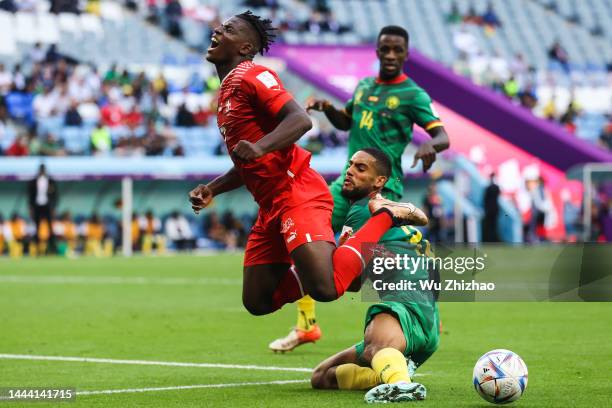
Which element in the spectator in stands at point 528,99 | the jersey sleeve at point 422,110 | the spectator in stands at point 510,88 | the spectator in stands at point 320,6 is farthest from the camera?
the spectator in stands at point 320,6

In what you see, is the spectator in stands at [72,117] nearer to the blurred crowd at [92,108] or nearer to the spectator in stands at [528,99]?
the blurred crowd at [92,108]

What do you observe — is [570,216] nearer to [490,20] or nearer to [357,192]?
[490,20]

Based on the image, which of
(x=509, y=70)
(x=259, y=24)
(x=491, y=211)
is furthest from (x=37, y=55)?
(x=259, y=24)

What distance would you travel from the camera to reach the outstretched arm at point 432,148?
9.34 m

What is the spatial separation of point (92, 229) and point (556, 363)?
2063 cm

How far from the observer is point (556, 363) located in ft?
30.6

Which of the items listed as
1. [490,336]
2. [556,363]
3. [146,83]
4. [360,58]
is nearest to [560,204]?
[360,58]

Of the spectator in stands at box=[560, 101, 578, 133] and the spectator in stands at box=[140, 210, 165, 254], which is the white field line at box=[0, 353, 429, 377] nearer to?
the spectator in stands at box=[140, 210, 165, 254]

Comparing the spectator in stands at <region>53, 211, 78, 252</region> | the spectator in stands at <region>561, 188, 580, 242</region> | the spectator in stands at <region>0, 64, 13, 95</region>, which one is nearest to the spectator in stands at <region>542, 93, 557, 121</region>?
the spectator in stands at <region>561, 188, 580, 242</region>

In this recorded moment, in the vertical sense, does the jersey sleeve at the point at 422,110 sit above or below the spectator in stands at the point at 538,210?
above

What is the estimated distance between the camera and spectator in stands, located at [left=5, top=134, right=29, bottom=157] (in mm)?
28359

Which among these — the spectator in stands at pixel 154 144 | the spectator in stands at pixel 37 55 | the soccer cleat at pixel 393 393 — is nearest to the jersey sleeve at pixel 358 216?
the soccer cleat at pixel 393 393

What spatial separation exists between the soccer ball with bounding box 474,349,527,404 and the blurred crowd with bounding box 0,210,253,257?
21220 millimetres

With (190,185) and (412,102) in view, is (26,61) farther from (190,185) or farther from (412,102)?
(412,102)
